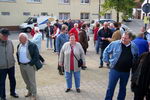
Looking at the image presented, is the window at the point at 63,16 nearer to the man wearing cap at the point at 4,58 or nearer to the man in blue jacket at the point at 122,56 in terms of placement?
the man wearing cap at the point at 4,58

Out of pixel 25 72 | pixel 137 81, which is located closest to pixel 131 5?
pixel 25 72

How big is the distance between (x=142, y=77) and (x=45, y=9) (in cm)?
3430

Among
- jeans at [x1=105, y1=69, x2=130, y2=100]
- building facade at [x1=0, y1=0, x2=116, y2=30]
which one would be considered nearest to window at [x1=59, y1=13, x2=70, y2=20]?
building facade at [x1=0, y1=0, x2=116, y2=30]

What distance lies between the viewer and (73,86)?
878cm

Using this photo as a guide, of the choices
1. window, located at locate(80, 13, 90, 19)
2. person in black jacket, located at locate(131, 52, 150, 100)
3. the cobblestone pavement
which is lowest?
the cobblestone pavement

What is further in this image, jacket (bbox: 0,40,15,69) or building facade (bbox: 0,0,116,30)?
building facade (bbox: 0,0,116,30)

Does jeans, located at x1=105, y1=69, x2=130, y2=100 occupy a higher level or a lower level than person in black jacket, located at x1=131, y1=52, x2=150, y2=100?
lower

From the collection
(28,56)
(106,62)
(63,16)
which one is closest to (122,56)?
(106,62)

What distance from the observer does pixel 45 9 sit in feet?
125

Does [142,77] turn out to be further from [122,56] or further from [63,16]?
[63,16]

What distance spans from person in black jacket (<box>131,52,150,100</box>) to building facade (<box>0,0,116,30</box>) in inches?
1300

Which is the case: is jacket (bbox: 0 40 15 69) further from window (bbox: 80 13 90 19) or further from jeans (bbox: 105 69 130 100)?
window (bbox: 80 13 90 19)

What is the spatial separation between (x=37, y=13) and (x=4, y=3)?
4616 millimetres

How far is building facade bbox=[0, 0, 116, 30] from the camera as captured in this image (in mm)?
36250
